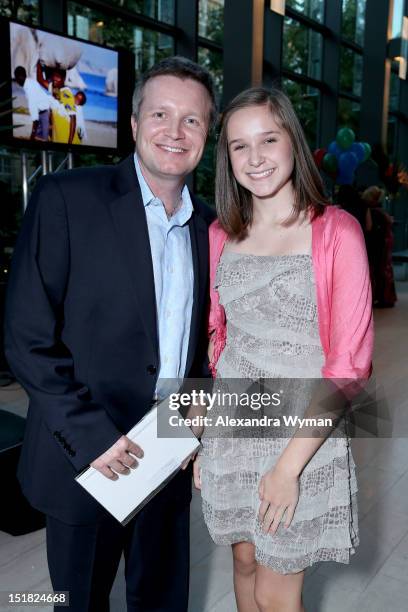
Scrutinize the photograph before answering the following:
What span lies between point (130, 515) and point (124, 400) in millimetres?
265

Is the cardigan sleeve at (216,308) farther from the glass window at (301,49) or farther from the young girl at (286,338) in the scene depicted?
the glass window at (301,49)

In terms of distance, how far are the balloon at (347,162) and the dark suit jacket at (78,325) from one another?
24.3 ft

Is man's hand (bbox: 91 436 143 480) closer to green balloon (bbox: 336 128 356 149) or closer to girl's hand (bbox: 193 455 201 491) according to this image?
girl's hand (bbox: 193 455 201 491)

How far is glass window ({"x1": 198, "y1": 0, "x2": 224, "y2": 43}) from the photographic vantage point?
754 centimetres

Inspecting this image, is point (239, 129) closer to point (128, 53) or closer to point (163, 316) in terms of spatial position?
point (163, 316)

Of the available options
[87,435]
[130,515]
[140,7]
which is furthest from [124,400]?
[140,7]

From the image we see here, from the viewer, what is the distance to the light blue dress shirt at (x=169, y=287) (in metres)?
1.46

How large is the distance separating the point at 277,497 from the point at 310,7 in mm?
9946

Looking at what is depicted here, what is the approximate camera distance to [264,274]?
143cm

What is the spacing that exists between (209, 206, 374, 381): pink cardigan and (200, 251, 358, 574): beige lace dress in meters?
0.05

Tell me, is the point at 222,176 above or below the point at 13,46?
below

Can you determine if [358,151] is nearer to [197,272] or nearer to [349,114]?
[349,114]

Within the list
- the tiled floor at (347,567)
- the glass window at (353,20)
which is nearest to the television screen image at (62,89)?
the tiled floor at (347,567)

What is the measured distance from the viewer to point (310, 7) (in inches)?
378
